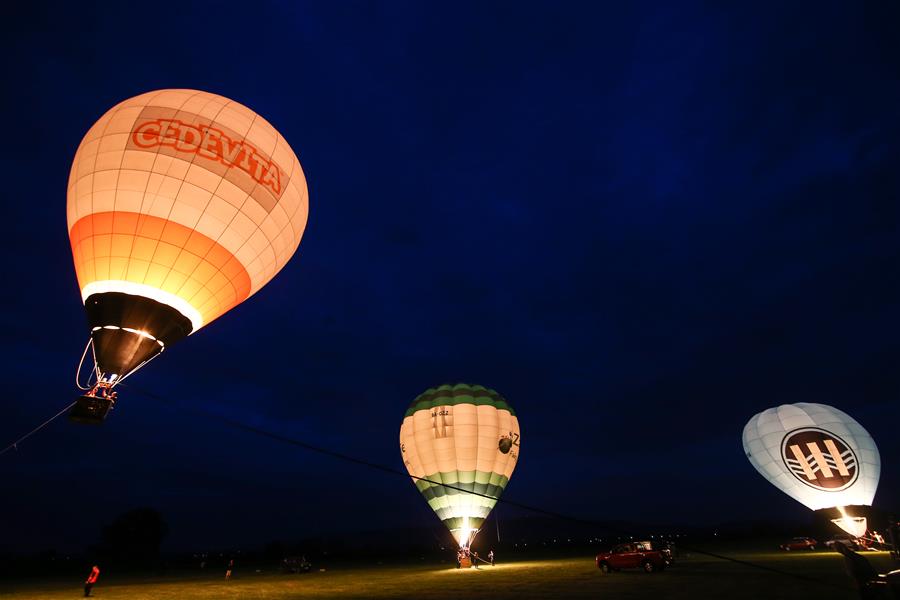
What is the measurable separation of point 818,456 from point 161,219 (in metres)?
25.6

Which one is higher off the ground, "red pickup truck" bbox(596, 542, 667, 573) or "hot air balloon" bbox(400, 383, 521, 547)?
"hot air balloon" bbox(400, 383, 521, 547)

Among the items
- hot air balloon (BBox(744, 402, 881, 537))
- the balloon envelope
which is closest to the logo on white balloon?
hot air balloon (BBox(744, 402, 881, 537))

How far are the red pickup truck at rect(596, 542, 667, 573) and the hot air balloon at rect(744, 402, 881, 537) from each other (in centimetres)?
893

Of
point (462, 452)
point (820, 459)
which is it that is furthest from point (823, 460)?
point (462, 452)

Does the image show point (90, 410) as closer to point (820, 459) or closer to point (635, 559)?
point (635, 559)

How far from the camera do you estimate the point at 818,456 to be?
20.8 metres

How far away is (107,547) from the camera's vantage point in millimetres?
58219

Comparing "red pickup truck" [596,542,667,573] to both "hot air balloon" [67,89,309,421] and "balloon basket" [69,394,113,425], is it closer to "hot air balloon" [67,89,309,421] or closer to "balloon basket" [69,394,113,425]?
"hot air balloon" [67,89,309,421]

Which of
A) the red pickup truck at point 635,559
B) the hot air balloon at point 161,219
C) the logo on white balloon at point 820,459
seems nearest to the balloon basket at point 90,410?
the hot air balloon at point 161,219

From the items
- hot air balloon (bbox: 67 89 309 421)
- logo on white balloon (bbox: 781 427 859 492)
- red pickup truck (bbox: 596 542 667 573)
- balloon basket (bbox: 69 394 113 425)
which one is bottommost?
red pickup truck (bbox: 596 542 667 573)

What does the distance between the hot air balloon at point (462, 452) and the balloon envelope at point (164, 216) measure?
1477cm

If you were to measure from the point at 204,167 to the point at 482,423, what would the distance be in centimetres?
1709

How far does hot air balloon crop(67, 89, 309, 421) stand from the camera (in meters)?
8.25

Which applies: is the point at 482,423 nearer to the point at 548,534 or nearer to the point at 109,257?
the point at 109,257
